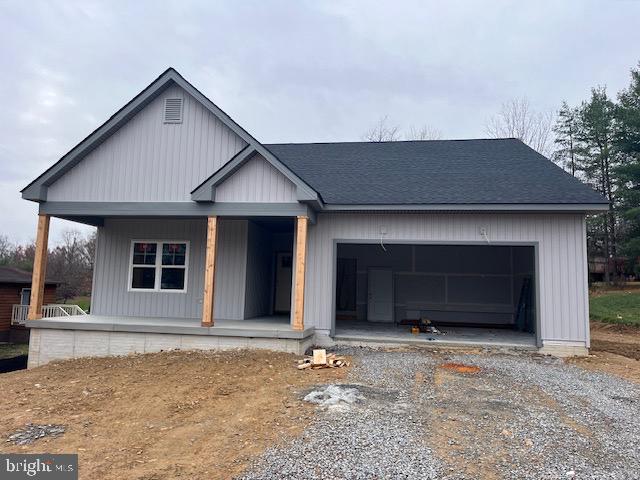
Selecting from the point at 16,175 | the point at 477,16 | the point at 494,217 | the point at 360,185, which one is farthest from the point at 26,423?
the point at 16,175

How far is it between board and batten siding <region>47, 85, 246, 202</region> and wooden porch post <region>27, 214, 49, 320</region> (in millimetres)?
665

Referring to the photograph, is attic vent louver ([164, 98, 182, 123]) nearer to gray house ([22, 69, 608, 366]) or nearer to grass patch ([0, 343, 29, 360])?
gray house ([22, 69, 608, 366])

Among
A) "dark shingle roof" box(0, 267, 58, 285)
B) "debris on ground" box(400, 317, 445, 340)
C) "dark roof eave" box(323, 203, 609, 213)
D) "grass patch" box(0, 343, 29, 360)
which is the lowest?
"grass patch" box(0, 343, 29, 360)

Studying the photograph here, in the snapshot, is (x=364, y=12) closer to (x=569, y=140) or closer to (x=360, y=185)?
(x=360, y=185)

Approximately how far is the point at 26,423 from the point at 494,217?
8953 millimetres

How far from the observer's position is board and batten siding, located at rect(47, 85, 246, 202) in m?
9.20

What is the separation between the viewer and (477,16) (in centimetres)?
1403

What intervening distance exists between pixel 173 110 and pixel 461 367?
832 centimetres

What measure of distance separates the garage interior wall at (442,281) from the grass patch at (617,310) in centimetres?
507

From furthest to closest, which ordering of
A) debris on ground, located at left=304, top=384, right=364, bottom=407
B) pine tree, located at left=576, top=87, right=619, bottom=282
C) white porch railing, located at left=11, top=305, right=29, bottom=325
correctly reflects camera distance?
1. pine tree, located at left=576, top=87, right=619, bottom=282
2. white porch railing, located at left=11, top=305, right=29, bottom=325
3. debris on ground, located at left=304, top=384, right=364, bottom=407

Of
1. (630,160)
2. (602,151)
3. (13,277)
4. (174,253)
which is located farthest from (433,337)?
(630,160)

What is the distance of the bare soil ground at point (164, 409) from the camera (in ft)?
12.5

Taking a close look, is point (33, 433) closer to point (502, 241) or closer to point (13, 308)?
point (502, 241)

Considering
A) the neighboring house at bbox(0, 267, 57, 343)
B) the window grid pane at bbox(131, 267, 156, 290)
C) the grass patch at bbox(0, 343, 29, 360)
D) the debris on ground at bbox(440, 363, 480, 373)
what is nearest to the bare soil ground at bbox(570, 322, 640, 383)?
the debris on ground at bbox(440, 363, 480, 373)
